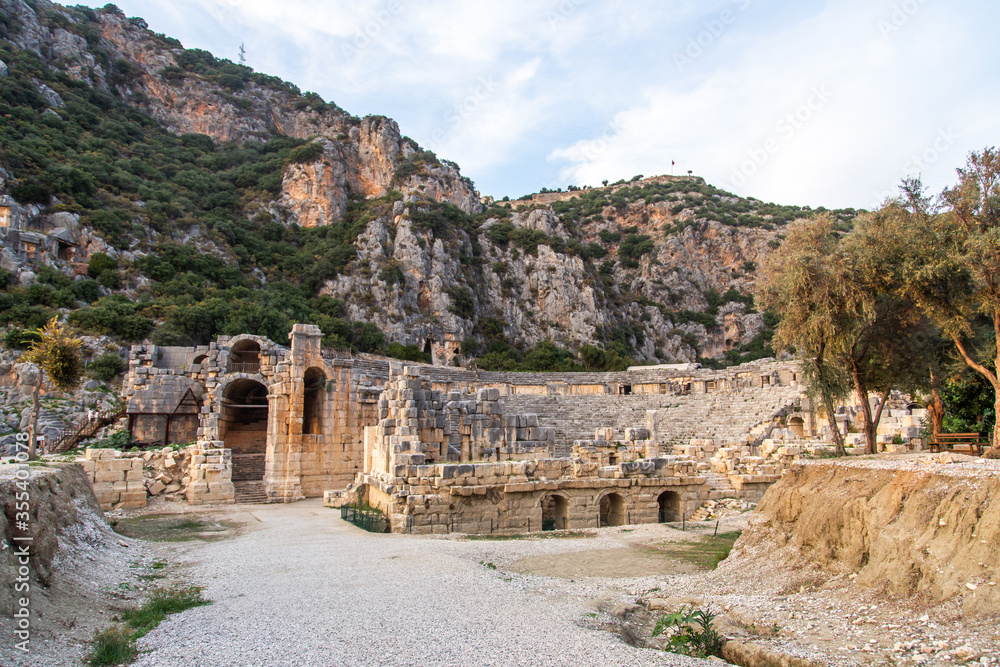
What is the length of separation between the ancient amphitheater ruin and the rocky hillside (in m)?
10.2

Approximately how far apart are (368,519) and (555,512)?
4.71 meters

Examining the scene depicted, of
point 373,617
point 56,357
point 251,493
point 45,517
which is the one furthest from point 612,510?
point 56,357

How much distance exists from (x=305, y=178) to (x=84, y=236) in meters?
29.7

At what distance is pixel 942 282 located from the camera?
11.6 meters

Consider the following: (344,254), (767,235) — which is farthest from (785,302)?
(767,235)

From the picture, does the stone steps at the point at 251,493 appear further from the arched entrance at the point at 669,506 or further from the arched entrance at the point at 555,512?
the arched entrance at the point at 669,506

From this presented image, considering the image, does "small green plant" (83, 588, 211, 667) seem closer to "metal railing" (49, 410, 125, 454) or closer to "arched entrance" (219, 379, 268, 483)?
"arched entrance" (219, 379, 268, 483)

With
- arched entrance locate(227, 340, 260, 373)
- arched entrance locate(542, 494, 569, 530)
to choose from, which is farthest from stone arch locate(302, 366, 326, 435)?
arched entrance locate(542, 494, 569, 530)

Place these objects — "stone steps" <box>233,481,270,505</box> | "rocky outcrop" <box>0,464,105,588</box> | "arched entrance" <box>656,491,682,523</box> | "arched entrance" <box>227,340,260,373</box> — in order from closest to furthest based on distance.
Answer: "rocky outcrop" <box>0,464,105,588</box>, "arched entrance" <box>656,491,682,523</box>, "stone steps" <box>233,481,270,505</box>, "arched entrance" <box>227,340,260,373</box>

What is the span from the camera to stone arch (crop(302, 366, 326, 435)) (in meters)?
21.0

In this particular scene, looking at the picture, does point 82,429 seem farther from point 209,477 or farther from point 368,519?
point 368,519

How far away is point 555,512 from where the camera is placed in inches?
571

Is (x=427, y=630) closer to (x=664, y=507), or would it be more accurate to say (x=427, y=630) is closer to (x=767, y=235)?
(x=664, y=507)

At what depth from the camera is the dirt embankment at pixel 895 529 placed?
17.7 ft
